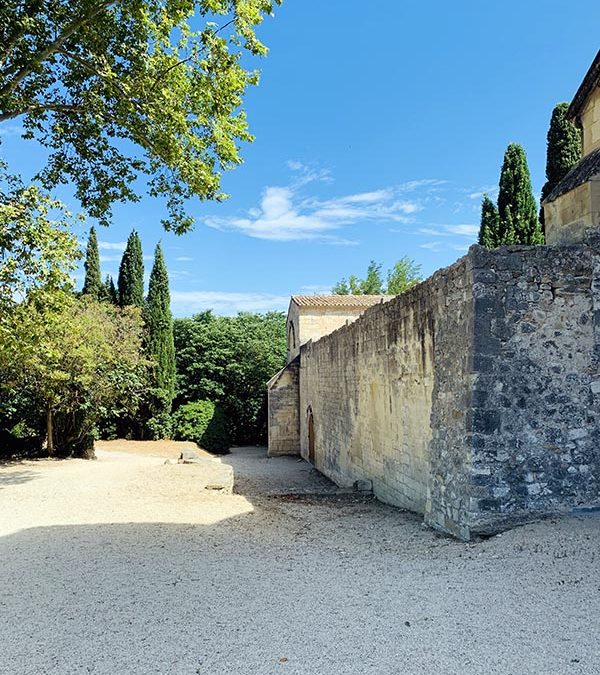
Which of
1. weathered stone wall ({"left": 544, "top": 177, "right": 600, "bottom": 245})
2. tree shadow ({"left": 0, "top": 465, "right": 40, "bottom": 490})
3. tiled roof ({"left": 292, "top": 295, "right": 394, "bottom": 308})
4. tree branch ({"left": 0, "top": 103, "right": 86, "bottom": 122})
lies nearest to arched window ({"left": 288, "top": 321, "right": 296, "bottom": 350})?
tiled roof ({"left": 292, "top": 295, "right": 394, "bottom": 308})

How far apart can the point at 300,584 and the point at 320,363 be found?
11.7 m

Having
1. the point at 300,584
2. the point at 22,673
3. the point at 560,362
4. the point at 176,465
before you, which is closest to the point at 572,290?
the point at 560,362

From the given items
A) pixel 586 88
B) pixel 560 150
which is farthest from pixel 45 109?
pixel 560 150

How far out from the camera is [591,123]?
8.88 meters

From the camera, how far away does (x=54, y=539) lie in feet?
22.2

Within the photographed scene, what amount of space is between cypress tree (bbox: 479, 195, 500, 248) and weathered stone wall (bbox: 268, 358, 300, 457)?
920 cm

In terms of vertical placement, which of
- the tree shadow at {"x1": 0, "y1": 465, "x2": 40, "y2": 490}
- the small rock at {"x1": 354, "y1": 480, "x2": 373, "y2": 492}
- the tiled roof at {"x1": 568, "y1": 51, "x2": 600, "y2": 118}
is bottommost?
the small rock at {"x1": 354, "y1": 480, "x2": 373, "y2": 492}

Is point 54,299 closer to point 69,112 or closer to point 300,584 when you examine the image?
point 69,112

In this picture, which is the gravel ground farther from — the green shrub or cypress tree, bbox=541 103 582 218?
cypress tree, bbox=541 103 582 218

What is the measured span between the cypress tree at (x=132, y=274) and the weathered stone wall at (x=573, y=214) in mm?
21873

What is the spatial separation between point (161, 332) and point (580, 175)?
21.1 metres

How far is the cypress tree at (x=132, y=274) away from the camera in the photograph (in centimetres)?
2709

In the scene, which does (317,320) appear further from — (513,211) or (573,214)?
(573,214)

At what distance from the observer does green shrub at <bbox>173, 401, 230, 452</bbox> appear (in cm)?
2380
